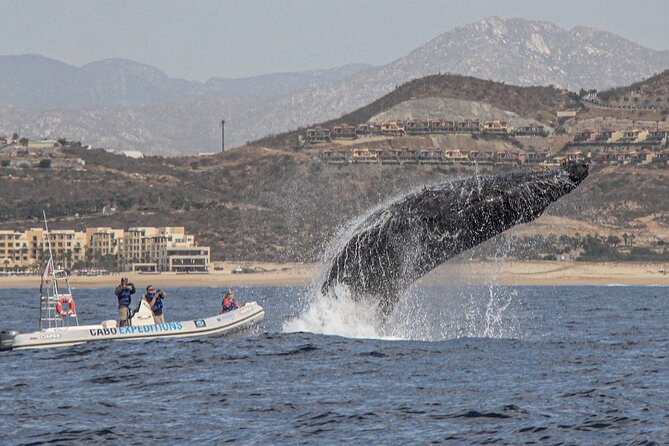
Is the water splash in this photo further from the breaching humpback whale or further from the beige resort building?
the beige resort building

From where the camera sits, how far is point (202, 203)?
19938cm

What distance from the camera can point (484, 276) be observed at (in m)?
135

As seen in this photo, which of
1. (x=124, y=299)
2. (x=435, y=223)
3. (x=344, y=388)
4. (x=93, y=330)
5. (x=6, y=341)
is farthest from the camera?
(x=124, y=299)

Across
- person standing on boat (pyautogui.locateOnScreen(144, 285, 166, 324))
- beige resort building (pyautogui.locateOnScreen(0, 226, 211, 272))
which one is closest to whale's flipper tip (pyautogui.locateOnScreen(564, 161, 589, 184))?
person standing on boat (pyautogui.locateOnScreen(144, 285, 166, 324))

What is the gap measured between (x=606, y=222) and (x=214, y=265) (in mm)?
56878

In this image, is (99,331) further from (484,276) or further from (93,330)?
(484,276)

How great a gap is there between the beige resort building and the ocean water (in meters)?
119

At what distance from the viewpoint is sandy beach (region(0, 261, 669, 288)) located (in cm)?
13962

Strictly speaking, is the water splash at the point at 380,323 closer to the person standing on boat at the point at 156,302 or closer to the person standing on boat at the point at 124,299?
the person standing on boat at the point at 156,302

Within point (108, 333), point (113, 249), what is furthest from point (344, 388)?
point (113, 249)

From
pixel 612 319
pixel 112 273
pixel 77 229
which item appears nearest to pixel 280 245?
pixel 112 273

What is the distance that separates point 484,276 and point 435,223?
10462 cm

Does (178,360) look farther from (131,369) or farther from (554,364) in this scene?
(554,364)

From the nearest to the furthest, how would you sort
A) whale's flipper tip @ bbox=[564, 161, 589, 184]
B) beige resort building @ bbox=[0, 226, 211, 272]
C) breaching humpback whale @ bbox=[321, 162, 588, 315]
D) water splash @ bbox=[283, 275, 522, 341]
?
whale's flipper tip @ bbox=[564, 161, 589, 184] < breaching humpback whale @ bbox=[321, 162, 588, 315] < water splash @ bbox=[283, 275, 522, 341] < beige resort building @ bbox=[0, 226, 211, 272]
